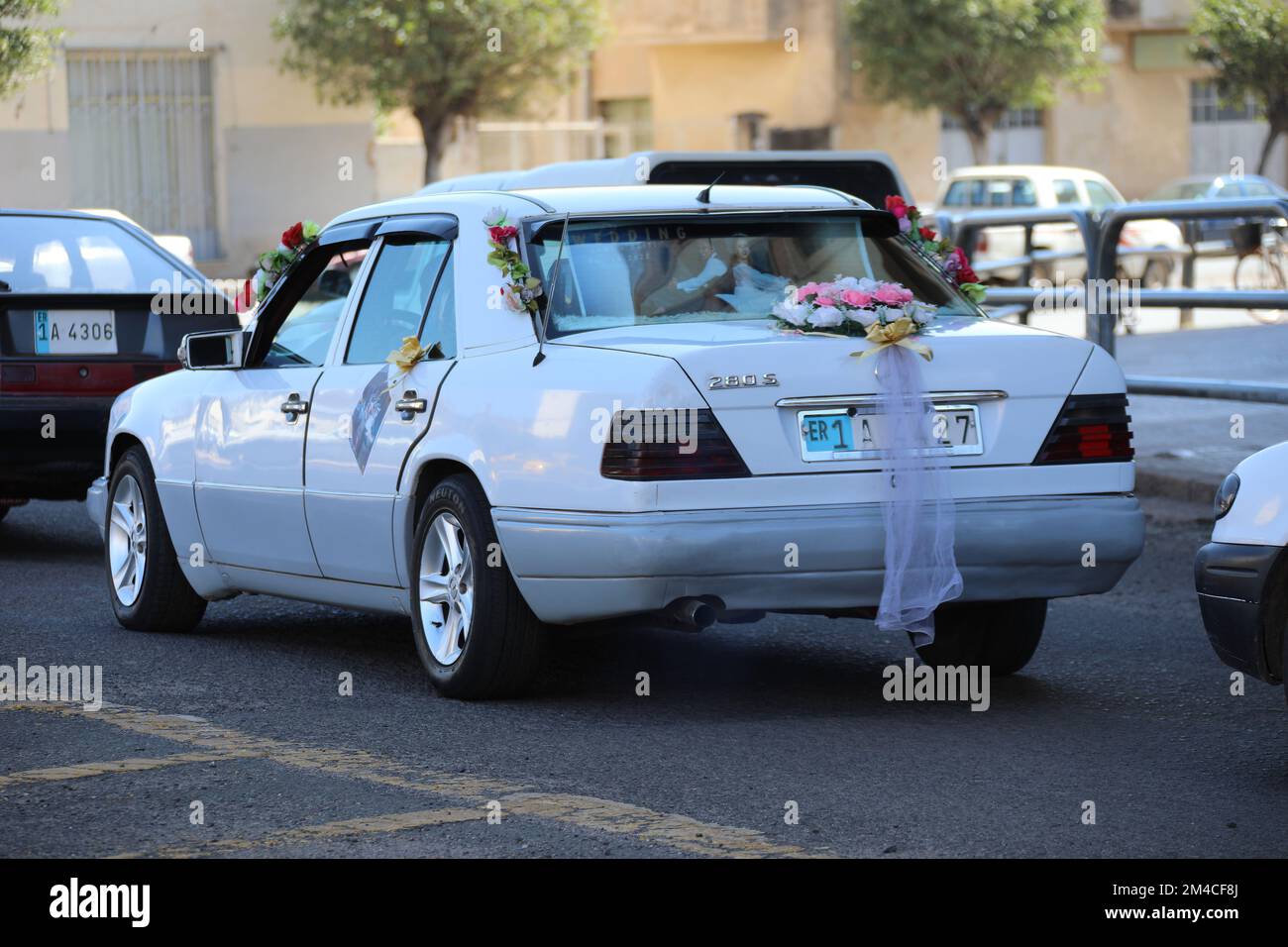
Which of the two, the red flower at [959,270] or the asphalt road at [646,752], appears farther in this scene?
the red flower at [959,270]

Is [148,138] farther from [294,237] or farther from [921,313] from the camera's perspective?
[921,313]

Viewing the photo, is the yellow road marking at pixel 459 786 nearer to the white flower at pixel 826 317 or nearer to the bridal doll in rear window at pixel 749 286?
the white flower at pixel 826 317

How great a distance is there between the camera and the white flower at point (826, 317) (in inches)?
253

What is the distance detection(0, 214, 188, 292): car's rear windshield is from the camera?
11031mm

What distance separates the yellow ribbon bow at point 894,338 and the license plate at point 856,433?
0.16 metres

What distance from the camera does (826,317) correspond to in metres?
6.44

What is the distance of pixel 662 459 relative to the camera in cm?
609

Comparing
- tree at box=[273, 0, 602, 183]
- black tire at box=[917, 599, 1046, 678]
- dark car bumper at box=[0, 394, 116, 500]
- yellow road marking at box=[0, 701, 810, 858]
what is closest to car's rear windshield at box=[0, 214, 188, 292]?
dark car bumper at box=[0, 394, 116, 500]

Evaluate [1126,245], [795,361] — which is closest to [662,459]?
[795,361]

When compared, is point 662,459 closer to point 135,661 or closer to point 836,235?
point 836,235

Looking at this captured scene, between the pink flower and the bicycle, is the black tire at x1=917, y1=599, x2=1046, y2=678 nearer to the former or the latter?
the pink flower

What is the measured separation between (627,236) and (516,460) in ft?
2.87

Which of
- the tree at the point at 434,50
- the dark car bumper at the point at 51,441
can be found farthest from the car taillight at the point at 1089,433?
the tree at the point at 434,50

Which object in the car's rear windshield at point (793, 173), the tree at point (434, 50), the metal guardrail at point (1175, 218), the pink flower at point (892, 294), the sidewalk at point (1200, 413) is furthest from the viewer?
the tree at point (434, 50)
